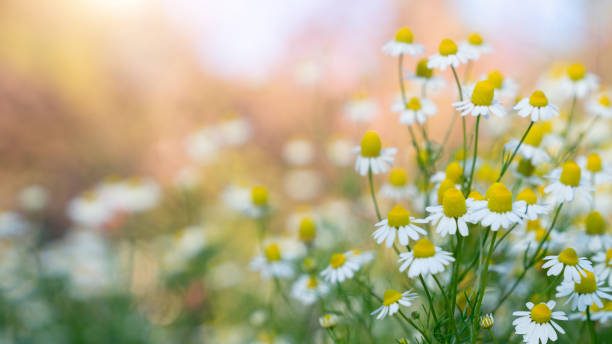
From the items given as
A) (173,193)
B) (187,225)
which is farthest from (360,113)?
(173,193)

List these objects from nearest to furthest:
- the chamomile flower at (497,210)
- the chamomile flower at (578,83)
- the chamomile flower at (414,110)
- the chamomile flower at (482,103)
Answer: the chamomile flower at (497,210) → the chamomile flower at (482,103) → the chamomile flower at (414,110) → the chamomile flower at (578,83)

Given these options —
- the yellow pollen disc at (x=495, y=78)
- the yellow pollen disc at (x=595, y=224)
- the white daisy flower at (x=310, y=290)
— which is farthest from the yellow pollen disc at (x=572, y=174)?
the white daisy flower at (x=310, y=290)

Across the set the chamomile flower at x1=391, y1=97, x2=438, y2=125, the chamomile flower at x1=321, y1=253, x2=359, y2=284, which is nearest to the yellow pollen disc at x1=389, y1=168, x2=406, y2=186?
the chamomile flower at x1=391, y1=97, x2=438, y2=125

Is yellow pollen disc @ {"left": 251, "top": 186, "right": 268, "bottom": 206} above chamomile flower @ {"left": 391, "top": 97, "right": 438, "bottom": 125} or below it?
above

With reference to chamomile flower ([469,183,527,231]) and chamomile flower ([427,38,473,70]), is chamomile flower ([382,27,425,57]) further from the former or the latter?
chamomile flower ([469,183,527,231])

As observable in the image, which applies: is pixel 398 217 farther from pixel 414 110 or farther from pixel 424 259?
pixel 414 110

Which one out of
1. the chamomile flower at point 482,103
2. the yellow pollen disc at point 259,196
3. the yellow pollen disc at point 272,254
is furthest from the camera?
the yellow pollen disc at point 259,196

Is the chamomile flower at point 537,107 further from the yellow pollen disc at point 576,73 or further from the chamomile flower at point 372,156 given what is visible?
the yellow pollen disc at point 576,73

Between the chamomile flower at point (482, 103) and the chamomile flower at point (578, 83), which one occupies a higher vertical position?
the chamomile flower at point (578, 83)
